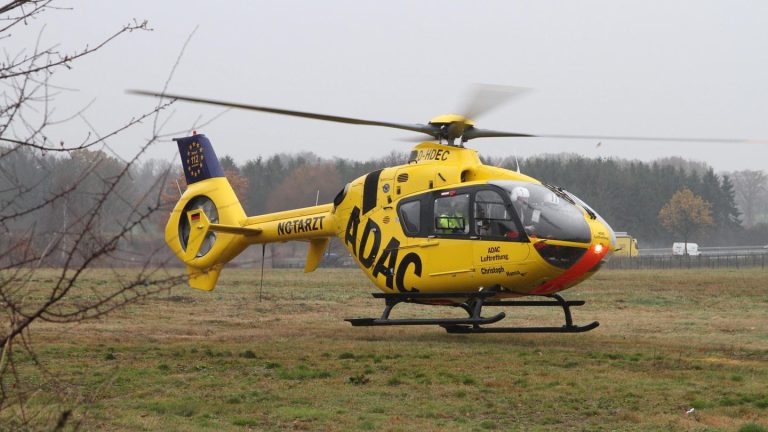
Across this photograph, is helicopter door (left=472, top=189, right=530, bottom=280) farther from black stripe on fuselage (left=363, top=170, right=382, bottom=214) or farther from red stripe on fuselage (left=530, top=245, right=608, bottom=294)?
black stripe on fuselage (left=363, top=170, right=382, bottom=214)

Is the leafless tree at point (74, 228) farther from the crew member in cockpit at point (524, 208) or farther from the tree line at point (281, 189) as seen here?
the crew member in cockpit at point (524, 208)

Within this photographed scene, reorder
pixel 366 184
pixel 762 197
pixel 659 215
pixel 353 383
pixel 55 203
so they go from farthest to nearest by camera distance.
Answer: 1. pixel 762 197
2. pixel 659 215
3. pixel 366 184
4. pixel 353 383
5. pixel 55 203

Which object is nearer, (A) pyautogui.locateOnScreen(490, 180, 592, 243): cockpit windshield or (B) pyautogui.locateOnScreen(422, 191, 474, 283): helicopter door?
(A) pyautogui.locateOnScreen(490, 180, 592, 243): cockpit windshield

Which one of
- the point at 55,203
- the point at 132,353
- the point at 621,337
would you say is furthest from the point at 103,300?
the point at 621,337

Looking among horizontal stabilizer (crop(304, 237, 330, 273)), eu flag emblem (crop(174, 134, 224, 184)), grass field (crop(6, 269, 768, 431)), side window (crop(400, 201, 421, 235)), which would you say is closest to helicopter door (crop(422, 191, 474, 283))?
side window (crop(400, 201, 421, 235))

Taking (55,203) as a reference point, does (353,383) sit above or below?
below

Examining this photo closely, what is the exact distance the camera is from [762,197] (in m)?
143

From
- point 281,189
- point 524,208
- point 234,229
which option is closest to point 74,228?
point 524,208

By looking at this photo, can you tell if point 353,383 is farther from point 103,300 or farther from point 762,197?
point 762,197

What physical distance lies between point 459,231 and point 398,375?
12.2ft

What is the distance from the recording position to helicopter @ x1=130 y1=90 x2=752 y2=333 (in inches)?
→ 573

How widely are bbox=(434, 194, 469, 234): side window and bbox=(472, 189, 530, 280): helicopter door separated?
184 millimetres

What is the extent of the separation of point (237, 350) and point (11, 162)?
409 inches

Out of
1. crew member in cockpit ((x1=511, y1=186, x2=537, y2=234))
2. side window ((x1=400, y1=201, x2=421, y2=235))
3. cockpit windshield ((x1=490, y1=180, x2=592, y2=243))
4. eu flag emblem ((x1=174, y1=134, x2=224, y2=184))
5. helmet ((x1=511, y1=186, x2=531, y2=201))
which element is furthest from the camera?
eu flag emblem ((x1=174, y1=134, x2=224, y2=184))
